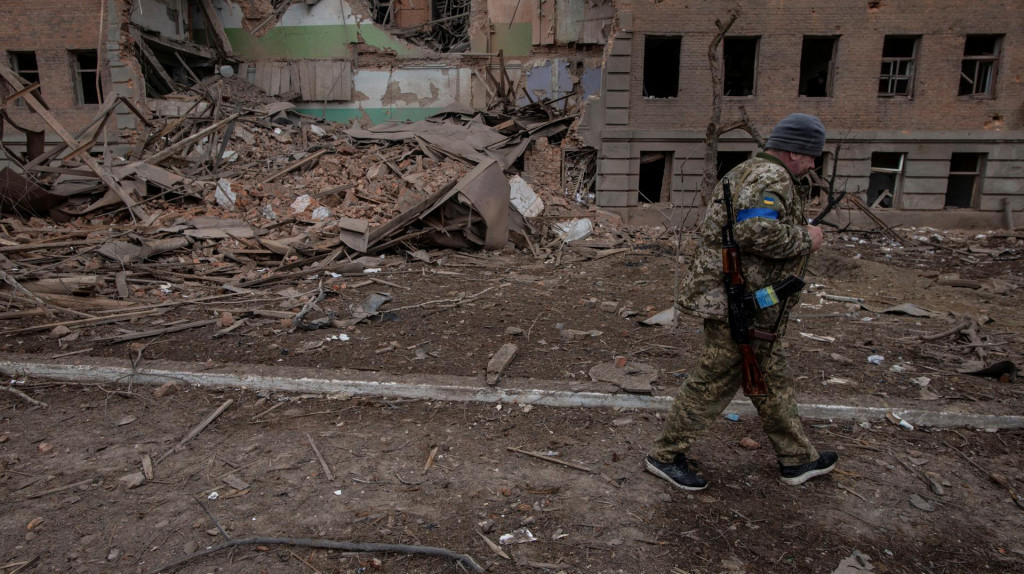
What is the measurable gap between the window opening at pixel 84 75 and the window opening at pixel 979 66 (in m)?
23.5

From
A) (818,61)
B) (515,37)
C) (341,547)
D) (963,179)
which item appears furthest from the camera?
(515,37)

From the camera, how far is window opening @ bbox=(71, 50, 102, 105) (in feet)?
51.5

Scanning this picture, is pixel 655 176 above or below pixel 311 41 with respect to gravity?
below

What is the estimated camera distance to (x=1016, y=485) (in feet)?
10.3

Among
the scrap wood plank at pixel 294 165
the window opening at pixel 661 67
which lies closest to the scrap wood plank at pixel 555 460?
the scrap wood plank at pixel 294 165

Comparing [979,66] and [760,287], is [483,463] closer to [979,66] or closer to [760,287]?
[760,287]

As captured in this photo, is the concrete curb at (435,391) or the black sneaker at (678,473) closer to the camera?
the black sneaker at (678,473)

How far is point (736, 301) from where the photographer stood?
112 inches

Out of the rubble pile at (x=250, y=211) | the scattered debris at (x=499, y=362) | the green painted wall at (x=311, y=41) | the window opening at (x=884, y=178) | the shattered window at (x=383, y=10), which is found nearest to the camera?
the scattered debris at (x=499, y=362)

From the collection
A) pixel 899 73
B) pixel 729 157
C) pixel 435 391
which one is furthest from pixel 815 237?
pixel 899 73

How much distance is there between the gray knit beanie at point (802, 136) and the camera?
2775 mm

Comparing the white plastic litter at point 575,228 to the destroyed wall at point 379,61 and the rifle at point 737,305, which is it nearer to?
the destroyed wall at point 379,61

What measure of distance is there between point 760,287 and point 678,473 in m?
1.11

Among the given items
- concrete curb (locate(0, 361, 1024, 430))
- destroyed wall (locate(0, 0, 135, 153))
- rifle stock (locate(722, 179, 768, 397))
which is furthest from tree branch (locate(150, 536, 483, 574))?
destroyed wall (locate(0, 0, 135, 153))
